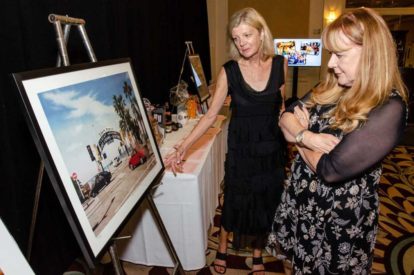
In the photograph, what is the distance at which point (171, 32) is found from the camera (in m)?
3.45

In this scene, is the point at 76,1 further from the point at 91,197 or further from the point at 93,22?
the point at 91,197

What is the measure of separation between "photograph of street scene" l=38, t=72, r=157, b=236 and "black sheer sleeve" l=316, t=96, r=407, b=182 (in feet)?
2.38

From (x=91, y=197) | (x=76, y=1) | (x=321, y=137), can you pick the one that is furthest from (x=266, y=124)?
(x=76, y=1)

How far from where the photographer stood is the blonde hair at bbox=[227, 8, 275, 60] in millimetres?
1639

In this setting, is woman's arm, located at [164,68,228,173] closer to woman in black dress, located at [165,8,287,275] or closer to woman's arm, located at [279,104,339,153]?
woman in black dress, located at [165,8,287,275]

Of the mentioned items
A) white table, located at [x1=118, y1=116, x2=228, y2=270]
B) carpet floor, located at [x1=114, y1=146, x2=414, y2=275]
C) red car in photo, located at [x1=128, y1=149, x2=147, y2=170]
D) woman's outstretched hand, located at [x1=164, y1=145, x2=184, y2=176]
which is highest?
red car in photo, located at [x1=128, y1=149, x2=147, y2=170]

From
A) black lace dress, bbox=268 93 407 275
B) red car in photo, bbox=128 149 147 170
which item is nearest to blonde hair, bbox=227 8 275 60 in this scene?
black lace dress, bbox=268 93 407 275

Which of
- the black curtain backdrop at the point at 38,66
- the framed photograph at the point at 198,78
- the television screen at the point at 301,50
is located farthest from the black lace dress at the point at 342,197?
the television screen at the point at 301,50

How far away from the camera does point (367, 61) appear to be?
1.01m

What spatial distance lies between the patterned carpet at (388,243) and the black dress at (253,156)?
267 millimetres

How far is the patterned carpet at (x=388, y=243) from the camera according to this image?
81.2 inches

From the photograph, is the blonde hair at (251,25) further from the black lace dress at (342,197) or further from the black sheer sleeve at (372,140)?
the black sheer sleeve at (372,140)

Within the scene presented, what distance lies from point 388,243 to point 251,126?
4.87 feet

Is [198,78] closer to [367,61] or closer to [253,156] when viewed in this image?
[253,156]
